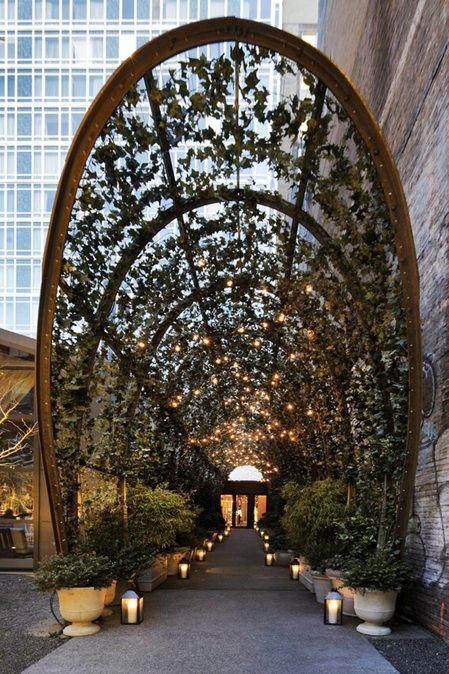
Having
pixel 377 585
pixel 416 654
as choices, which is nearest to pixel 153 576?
pixel 377 585

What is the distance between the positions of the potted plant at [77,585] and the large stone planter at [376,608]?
266 centimetres

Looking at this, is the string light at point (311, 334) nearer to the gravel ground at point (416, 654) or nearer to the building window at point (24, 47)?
the gravel ground at point (416, 654)

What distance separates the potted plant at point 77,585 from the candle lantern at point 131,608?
1.30 ft

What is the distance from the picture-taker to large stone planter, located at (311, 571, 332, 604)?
9148 mm

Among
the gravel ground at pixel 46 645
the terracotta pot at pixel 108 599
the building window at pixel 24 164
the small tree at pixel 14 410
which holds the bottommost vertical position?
the gravel ground at pixel 46 645

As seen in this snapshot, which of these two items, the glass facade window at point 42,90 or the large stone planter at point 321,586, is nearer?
the large stone planter at point 321,586

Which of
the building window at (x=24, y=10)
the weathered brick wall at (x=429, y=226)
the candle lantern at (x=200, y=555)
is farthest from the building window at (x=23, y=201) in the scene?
the weathered brick wall at (x=429, y=226)

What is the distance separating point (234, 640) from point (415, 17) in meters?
7.07

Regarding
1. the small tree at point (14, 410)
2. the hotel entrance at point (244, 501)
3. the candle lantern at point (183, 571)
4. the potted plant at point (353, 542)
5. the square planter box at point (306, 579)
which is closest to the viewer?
the potted plant at point (353, 542)

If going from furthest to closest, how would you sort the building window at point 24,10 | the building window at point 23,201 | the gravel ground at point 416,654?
1. the building window at point 23,201
2. the building window at point 24,10
3. the gravel ground at point 416,654

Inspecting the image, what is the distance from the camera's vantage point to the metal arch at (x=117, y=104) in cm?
537

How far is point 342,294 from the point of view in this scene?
816 centimetres

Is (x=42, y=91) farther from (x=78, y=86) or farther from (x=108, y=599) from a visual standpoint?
(x=108, y=599)

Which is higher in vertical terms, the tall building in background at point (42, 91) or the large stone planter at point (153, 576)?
the tall building in background at point (42, 91)
